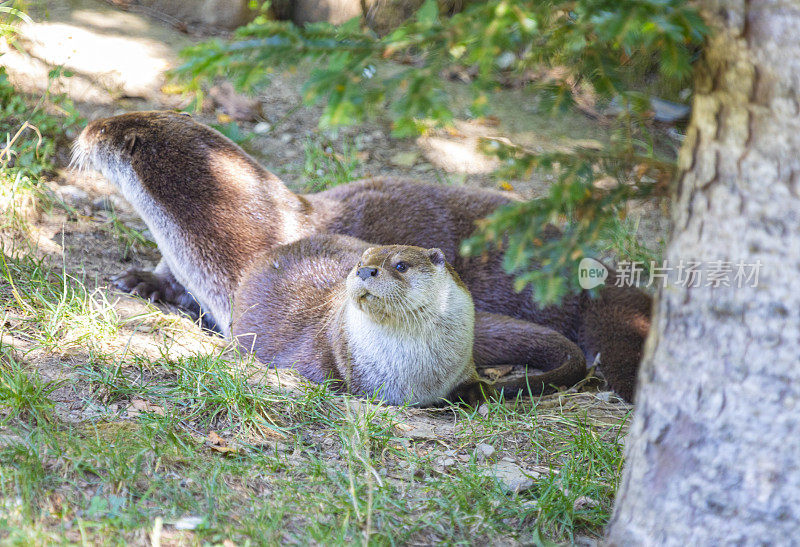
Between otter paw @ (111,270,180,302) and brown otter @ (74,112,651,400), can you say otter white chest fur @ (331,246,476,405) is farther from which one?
otter paw @ (111,270,180,302)

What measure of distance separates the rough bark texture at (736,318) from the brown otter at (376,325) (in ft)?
3.61

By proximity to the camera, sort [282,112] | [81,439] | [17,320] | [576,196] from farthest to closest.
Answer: [282,112] → [17,320] → [81,439] → [576,196]

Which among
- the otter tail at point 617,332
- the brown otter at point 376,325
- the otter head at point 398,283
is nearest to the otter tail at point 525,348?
the brown otter at point 376,325

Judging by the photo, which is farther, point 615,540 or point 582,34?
point 615,540

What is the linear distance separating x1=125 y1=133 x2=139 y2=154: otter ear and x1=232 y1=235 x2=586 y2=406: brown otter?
0.71m

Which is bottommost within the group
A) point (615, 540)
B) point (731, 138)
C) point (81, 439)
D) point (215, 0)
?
point (81, 439)

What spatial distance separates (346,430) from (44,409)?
777mm

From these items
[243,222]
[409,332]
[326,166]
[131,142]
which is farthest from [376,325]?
[326,166]

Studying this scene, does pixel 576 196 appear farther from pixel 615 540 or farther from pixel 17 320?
pixel 17 320

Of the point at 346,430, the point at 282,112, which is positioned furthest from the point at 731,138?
the point at 282,112

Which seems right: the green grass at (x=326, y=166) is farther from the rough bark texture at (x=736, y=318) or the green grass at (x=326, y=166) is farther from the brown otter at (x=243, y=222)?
the rough bark texture at (x=736, y=318)

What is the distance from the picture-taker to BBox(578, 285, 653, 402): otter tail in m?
2.89

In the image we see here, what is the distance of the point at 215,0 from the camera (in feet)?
16.9

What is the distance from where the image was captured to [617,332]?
3037 mm
